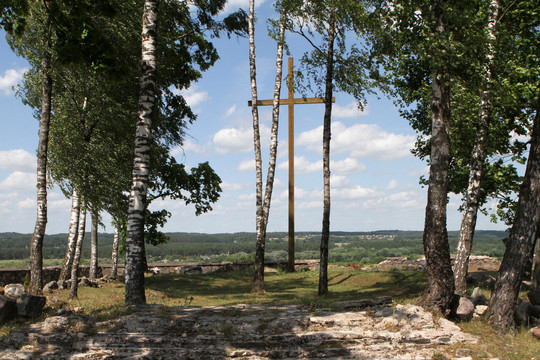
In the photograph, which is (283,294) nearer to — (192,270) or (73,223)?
(73,223)

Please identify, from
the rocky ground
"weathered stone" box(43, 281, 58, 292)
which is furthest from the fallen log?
"weathered stone" box(43, 281, 58, 292)

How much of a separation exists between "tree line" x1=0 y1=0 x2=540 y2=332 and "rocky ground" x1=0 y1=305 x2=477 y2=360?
1353mm

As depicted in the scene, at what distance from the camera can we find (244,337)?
8.80 meters

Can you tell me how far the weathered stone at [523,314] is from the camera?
10.5m

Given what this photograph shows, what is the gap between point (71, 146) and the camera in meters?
18.3

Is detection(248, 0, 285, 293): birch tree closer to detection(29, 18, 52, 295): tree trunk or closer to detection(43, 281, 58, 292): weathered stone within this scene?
detection(29, 18, 52, 295): tree trunk

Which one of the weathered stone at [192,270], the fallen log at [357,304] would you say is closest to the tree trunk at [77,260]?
the fallen log at [357,304]

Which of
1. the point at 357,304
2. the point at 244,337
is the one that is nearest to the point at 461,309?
the point at 357,304

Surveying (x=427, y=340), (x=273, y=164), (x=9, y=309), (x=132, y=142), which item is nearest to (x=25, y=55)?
(x=132, y=142)

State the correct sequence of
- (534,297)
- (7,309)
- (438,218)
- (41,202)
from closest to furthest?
(7,309), (438,218), (534,297), (41,202)

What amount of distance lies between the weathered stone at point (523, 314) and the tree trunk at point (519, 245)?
75cm

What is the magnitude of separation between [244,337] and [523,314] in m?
6.60

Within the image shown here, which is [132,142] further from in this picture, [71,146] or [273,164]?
[273,164]

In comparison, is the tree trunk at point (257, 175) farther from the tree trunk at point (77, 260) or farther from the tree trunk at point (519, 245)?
the tree trunk at point (519, 245)
